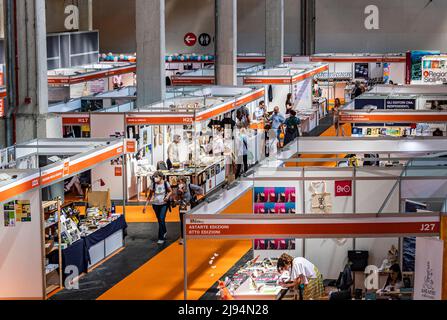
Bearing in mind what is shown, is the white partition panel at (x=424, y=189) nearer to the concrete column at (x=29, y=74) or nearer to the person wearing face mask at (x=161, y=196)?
the person wearing face mask at (x=161, y=196)

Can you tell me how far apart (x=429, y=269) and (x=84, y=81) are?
22.4 m

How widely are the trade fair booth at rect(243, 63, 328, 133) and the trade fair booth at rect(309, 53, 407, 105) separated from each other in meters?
4.81

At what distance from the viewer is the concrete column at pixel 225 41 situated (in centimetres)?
2827

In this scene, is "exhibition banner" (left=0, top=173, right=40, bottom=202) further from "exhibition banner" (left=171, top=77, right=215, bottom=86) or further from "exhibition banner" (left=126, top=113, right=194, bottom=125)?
"exhibition banner" (left=171, top=77, right=215, bottom=86)

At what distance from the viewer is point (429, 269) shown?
7680 millimetres

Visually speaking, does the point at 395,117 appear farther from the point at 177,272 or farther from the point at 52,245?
the point at 52,245

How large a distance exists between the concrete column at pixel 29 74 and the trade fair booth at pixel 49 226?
1510mm

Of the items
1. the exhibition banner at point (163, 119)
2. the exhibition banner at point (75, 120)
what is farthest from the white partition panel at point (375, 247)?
the exhibition banner at point (75, 120)

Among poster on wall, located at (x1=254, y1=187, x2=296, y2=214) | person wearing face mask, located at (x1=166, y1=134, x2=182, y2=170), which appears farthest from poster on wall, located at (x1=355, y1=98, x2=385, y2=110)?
poster on wall, located at (x1=254, y1=187, x2=296, y2=214)

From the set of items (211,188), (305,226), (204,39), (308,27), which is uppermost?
(308,27)

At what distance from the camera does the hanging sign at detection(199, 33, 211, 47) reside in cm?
4334

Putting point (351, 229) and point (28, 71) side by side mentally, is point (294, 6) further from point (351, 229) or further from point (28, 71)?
point (351, 229)

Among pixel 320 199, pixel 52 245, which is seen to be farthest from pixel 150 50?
pixel 320 199
